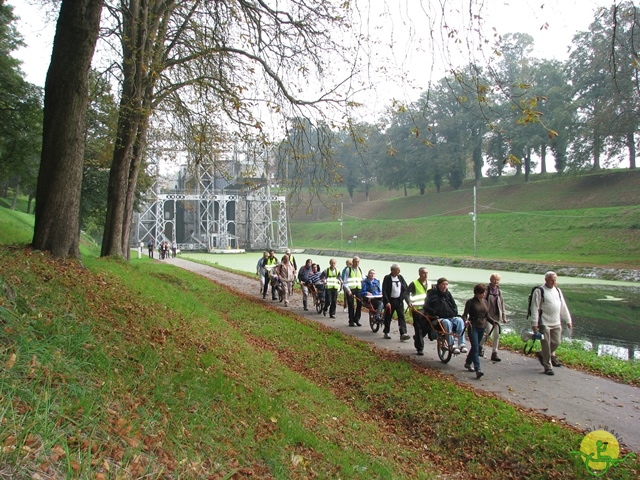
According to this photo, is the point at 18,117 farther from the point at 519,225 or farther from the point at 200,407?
the point at 519,225

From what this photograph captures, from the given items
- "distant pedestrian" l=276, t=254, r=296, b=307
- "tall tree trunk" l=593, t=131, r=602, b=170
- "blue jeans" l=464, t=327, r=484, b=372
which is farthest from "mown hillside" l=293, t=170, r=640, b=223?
"blue jeans" l=464, t=327, r=484, b=372

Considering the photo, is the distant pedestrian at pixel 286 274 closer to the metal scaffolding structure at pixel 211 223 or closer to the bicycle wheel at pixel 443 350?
the bicycle wheel at pixel 443 350

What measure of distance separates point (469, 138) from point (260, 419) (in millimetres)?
69695

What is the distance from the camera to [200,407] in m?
4.66

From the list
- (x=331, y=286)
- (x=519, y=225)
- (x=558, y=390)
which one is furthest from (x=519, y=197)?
(x=558, y=390)

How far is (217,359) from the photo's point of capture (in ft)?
22.2

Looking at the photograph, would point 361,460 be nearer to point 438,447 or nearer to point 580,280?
point 438,447

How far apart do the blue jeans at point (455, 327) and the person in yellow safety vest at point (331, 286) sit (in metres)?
5.94

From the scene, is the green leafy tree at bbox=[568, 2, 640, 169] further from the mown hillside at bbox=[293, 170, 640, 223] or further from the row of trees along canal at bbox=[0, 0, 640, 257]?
the row of trees along canal at bbox=[0, 0, 640, 257]

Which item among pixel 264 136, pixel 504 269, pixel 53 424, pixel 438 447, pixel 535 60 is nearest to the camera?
pixel 53 424

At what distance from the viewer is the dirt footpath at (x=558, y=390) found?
6573 millimetres

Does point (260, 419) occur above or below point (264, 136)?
below

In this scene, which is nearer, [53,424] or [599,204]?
[53,424]

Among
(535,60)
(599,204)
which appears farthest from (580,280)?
(535,60)
